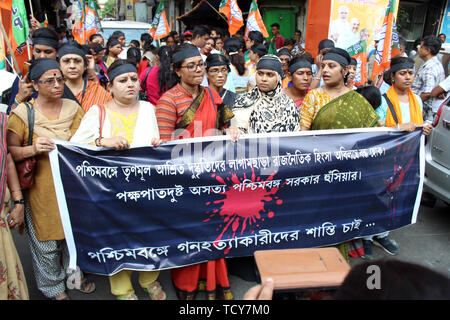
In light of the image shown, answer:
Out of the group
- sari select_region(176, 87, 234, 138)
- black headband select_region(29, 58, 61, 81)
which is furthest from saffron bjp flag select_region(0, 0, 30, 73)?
sari select_region(176, 87, 234, 138)

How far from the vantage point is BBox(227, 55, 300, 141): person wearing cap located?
10.3ft

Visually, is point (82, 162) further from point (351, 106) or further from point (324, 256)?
point (351, 106)

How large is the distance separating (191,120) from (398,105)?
234 centimetres

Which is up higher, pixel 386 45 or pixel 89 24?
pixel 89 24

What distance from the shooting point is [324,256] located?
1.53 m

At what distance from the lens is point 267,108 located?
318cm

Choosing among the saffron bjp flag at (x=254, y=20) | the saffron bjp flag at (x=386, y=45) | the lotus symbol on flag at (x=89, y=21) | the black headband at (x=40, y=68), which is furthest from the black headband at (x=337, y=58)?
the lotus symbol on flag at (x=89, y=21)

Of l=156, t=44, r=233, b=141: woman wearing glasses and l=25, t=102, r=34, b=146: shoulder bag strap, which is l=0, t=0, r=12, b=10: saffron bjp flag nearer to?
l=25, t=102, r=34, b=146: shoulder bag strap

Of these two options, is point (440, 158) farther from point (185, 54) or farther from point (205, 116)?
point (185, 54)

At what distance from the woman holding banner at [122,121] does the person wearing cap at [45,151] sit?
0.22 m

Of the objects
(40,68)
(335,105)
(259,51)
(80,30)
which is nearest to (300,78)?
(335,105)

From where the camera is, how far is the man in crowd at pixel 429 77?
230 inches

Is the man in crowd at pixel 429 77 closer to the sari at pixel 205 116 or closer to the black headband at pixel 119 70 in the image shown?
the sari at pixel 205 116
